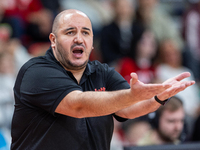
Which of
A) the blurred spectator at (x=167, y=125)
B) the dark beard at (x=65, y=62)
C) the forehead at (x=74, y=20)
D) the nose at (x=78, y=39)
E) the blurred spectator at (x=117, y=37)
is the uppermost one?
the blurred spectator at (x=117, y=37)

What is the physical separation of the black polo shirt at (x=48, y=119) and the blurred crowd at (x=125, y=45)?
2388mm

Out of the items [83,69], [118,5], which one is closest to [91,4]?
[118,5]

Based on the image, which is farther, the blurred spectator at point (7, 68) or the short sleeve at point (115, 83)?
the blurred spectator at point (7, 68)

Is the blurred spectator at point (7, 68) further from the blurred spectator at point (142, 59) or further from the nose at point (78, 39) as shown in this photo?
the nose at point (78, 39)

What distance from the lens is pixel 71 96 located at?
215 cm

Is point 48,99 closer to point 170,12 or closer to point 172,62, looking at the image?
point 172,62

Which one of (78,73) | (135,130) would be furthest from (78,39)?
(135,130)

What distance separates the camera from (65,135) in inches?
94.6

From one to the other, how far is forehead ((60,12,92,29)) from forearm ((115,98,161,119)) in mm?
777

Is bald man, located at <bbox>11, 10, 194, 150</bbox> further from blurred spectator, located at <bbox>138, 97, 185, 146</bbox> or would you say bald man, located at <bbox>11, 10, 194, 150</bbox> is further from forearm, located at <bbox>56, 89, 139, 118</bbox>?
blurred spectator, located at <bbox>138, 97, 185, 146</bbox>

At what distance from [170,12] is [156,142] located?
558 cm

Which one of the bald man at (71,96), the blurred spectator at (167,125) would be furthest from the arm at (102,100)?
the blurred spectator at (167,125)

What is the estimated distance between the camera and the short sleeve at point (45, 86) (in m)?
2.22

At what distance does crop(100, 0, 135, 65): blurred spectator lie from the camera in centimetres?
639
